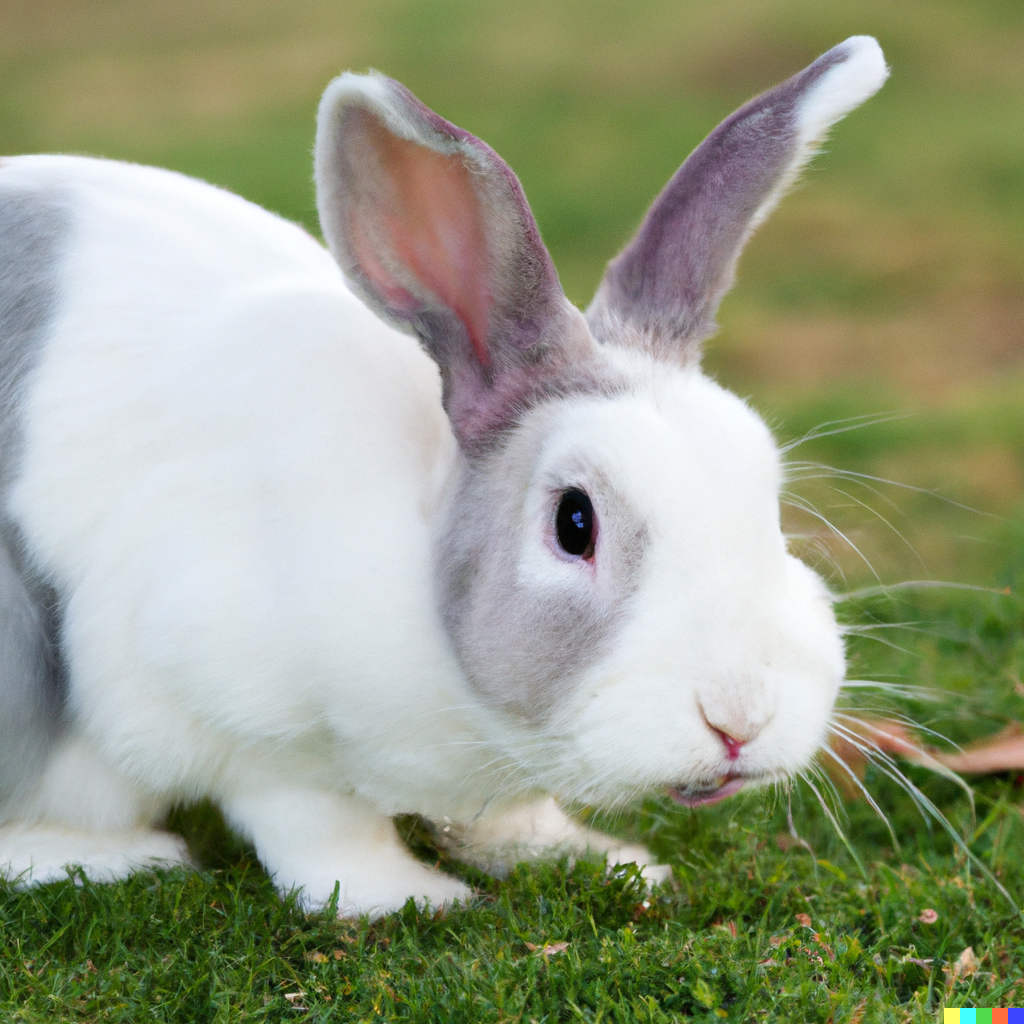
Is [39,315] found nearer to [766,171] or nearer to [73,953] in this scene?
[73,953]

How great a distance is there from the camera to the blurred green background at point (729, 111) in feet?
18.1

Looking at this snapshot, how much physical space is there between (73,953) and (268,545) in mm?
889

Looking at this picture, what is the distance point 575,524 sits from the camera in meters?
2.38

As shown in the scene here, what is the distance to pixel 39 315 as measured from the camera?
2832 mm

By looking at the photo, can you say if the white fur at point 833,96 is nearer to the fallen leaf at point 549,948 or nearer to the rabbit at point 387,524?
the rabbit at point 387,524

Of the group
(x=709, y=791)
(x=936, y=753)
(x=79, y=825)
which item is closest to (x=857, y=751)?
(x=936, y=753)

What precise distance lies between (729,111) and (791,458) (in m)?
7.60

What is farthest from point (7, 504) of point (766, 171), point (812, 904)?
point (812, 904)

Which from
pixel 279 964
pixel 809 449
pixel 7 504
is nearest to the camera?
pixel 279 964

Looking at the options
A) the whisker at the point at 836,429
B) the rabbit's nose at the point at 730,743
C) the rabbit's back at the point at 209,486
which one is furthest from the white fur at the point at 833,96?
the rabbit's nose at the point at 730,743

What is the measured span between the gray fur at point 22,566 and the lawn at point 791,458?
35 centimetres

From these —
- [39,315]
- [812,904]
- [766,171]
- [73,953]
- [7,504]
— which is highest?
[766,171]

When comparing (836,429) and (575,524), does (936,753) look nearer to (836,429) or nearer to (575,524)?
(836,429)

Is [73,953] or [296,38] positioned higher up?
[296,38]
